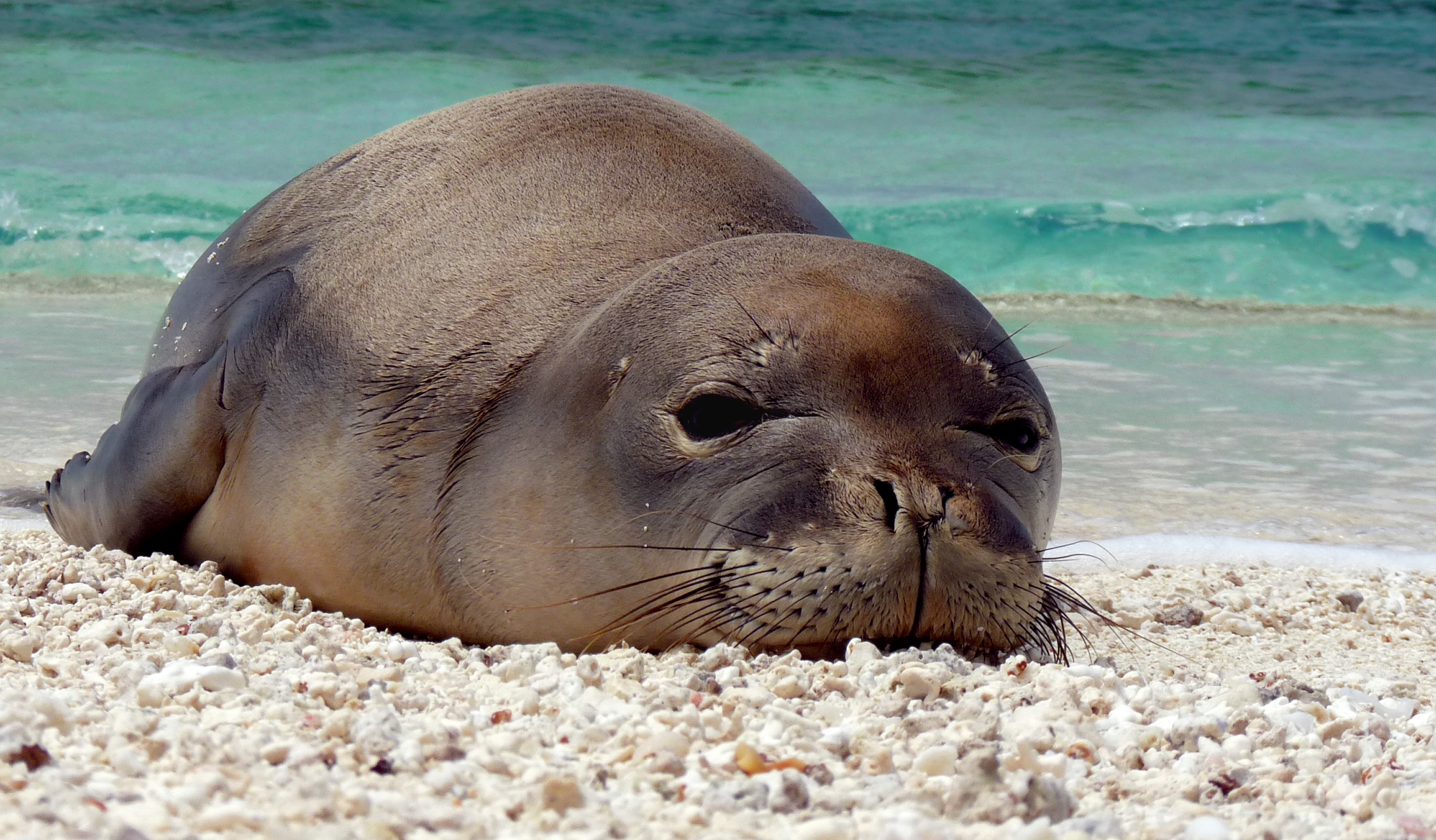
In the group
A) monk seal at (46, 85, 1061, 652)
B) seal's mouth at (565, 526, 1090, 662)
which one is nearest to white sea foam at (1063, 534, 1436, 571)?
monk seal at (46, 85, 1061, 652)

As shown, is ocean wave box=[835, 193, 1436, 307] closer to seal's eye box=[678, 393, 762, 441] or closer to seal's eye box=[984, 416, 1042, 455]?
seal's eye box=[984, 416, 1042, 455]

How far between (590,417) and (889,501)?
2.22ft

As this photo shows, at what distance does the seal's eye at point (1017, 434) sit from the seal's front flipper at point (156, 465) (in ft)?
5.90

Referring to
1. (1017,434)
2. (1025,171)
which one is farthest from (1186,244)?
(1017,434)

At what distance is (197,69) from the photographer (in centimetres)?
1938

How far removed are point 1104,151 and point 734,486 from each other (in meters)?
15.3

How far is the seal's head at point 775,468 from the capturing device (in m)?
2.67

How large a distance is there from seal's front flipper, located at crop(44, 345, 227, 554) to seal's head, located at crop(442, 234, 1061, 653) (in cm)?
82

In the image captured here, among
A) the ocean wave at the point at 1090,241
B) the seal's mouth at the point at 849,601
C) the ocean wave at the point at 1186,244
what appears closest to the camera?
the seal's mouth at the point at 849,601

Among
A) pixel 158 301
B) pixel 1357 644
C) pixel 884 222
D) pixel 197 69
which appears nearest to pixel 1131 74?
pixel 884 222

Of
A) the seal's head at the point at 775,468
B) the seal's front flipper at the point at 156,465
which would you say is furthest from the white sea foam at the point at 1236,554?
the seal's front flipper at the point at 156,465

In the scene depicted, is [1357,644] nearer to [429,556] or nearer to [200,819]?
[429,556]

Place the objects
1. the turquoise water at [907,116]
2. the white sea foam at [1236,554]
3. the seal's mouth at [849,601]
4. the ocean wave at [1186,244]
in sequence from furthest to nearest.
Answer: the turquoise water at [907,116]
the ocean wave at [1186,244]
the white sea foam at [1236,554]
the seal's mouth at [849,601]

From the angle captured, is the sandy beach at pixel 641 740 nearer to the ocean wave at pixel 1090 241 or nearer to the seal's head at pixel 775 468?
the seal's head at pixel 775 468
